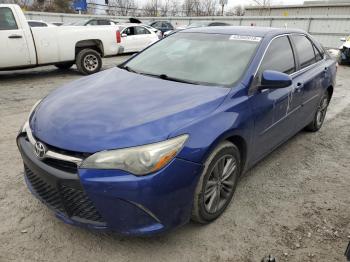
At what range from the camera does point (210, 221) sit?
292 centimetres

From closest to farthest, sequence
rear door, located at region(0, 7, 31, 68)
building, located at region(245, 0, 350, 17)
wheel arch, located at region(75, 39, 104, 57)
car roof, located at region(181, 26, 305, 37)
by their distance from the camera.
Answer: car roof, located at region(181, 26, 305, 37) → rear door, located at region(0, 7, 31, 68) → wheel arch, located at region(75, 39, 104, 57) → building, located at region(245, 0, 350, 17)

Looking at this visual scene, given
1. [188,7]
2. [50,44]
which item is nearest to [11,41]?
[50,44]

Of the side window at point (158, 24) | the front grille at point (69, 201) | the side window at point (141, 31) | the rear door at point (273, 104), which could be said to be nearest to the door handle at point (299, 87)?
the rear door at point (273, 104)

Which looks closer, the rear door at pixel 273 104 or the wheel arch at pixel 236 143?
the wheel arch at pixel 236 143

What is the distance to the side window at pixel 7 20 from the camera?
7.93 m

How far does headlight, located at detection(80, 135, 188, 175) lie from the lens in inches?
87.4

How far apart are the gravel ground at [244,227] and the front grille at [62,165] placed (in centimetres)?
68

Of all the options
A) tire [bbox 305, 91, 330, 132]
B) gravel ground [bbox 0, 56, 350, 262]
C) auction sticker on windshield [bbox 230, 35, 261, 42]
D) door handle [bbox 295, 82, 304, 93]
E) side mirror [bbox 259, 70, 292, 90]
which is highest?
auction sticker on windshield [bbox 230, 35, 261, 42]

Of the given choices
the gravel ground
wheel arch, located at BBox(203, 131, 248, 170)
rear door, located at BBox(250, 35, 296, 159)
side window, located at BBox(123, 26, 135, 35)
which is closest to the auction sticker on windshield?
rear door, located at BBox(250, 35, 296, 159)

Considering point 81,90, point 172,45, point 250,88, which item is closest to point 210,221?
point 250,88

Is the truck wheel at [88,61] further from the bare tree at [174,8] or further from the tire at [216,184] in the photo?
the bare tree at [174,8]

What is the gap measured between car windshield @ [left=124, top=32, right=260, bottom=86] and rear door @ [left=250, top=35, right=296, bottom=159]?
0.73 feet

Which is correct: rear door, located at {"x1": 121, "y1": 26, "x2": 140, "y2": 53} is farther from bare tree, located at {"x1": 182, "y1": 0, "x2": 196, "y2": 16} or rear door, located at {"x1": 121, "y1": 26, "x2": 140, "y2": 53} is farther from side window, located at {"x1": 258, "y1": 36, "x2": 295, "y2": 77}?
bare tree, located at {"x1": 182, "y1": 0, "x2": 196, "y2": 16}

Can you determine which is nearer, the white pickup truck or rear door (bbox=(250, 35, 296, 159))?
rear door (bbox=(250, 35, 296, 159))
